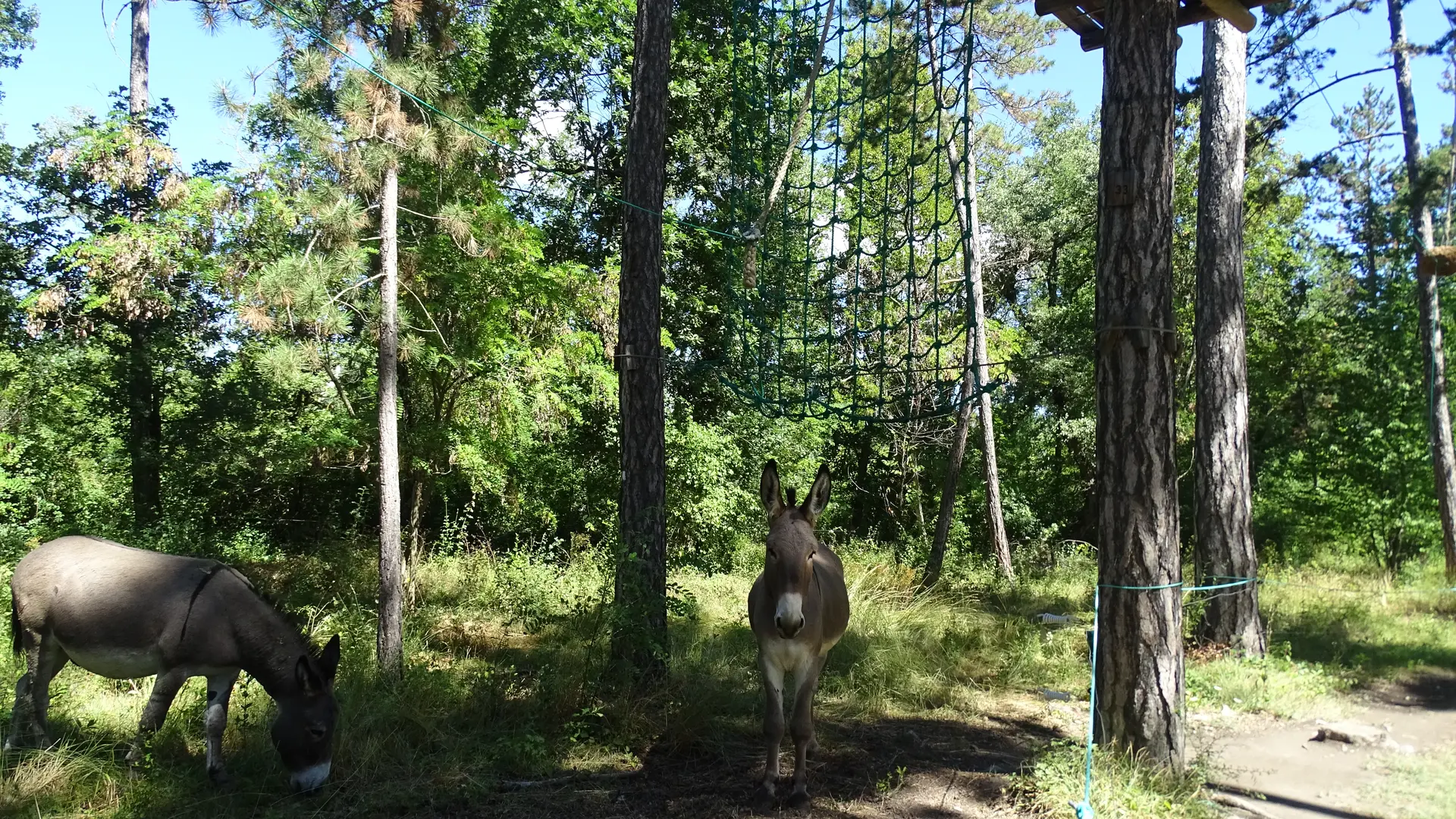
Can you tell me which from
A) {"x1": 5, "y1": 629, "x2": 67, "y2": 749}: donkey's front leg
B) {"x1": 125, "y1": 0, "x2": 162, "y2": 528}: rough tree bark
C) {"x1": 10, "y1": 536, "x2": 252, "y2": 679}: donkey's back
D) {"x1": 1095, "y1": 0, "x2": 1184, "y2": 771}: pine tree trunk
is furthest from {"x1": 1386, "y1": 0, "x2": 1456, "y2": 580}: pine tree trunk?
{"x1": 125, "y1": 0, "x2": 162, "y2": 528}: rough tree bark

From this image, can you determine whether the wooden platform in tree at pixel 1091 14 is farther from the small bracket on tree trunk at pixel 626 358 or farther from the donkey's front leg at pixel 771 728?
the donkey's front leg at pixel 771 728

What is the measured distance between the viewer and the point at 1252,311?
17.0 m

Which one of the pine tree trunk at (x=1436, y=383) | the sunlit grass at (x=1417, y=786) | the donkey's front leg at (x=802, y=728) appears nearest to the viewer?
the sunlit grass at (x=1417, y=786)

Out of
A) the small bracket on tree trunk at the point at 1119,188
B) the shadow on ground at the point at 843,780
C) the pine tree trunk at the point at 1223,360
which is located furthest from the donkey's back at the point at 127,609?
the pine tree trunk at the point at 1223,360

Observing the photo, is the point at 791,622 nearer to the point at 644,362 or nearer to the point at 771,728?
the point at 771,728

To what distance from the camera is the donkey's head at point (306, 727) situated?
4.56m

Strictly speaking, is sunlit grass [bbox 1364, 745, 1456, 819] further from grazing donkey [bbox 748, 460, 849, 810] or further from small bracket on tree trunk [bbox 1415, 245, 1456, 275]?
small bracket on tree trunk [bbox 1415, 245, 1456, 275]

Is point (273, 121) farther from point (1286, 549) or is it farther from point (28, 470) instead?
point (1286, 549)

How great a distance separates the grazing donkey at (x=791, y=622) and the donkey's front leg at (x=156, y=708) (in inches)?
134

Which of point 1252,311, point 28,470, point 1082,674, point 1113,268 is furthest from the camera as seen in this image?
point 1252,311

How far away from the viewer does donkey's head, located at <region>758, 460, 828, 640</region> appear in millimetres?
4207

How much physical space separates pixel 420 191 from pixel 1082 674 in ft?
29.2

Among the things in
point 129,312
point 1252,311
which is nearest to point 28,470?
point 129,312

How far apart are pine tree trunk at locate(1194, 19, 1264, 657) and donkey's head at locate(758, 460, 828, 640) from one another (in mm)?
5150
